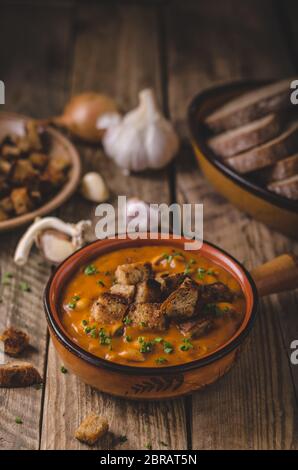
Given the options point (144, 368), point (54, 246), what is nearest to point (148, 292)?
point (144, 368)

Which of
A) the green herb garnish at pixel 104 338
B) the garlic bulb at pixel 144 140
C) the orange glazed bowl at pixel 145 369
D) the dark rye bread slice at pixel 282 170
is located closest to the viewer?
the orange glazed bowl at pixel 145 369

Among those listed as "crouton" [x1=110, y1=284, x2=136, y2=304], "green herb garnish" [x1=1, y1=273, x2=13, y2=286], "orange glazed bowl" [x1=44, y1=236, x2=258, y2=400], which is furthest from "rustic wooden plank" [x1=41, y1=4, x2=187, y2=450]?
"green herb garnish" [x1=1, y1=273, x2=13, y2=286]

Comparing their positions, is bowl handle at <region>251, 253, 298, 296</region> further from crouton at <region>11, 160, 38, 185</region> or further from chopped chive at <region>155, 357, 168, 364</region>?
crouton at <region>11, 160, 38, 185</region>

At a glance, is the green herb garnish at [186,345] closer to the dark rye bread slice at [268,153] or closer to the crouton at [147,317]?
the crouton at [147,317]

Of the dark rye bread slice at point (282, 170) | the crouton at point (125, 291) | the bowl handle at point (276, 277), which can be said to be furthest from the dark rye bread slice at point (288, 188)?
the crouton at point (125, 291)

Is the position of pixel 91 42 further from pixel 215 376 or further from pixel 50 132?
pixel 215 376

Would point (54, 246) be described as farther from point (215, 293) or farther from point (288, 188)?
point (288, 188)

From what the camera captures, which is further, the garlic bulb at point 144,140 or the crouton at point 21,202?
the garlic bulb at point 144,140
